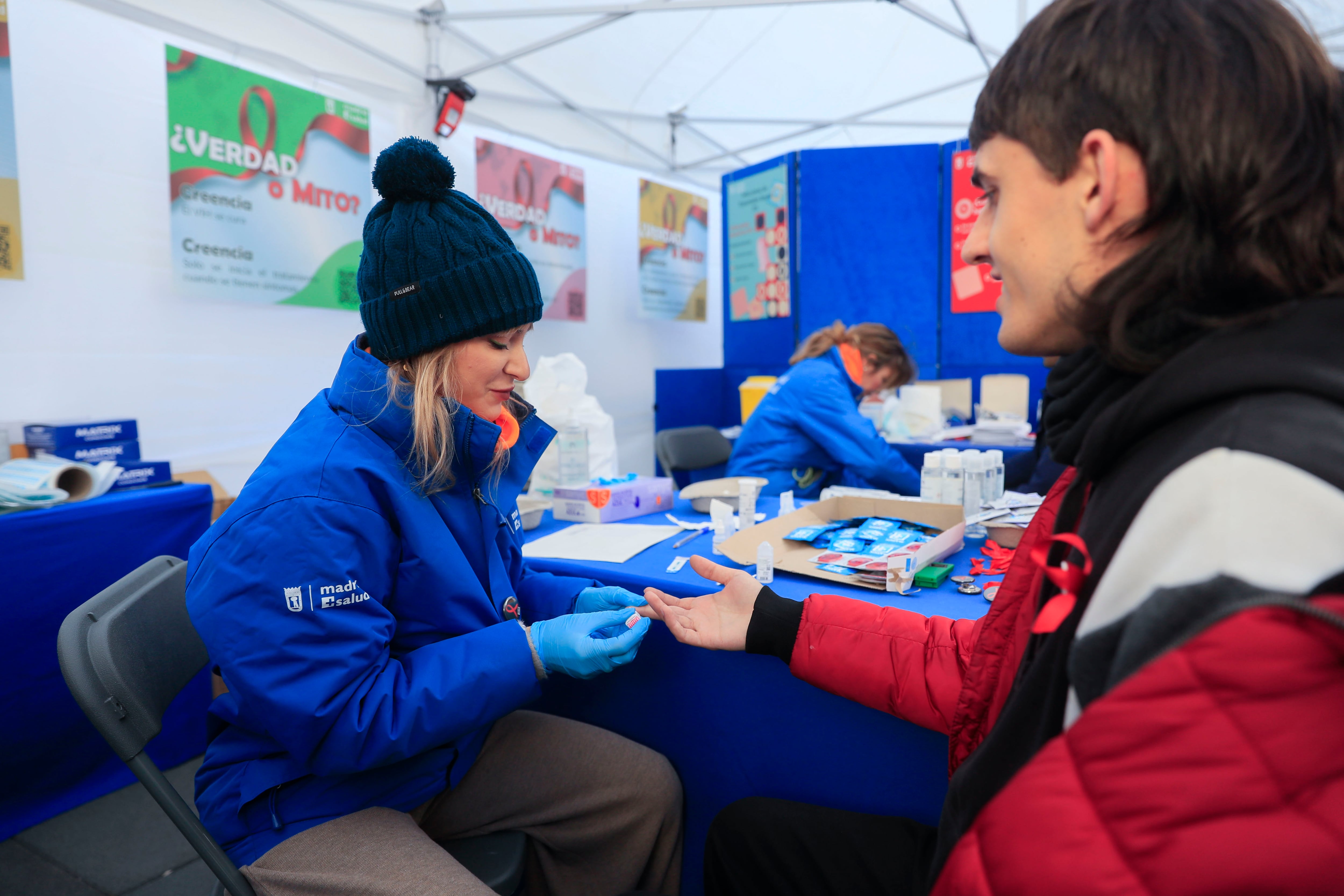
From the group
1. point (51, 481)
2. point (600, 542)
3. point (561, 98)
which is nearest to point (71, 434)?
point (51, 481)

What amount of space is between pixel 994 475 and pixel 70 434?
9.47ft

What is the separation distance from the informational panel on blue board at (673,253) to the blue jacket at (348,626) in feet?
15.2

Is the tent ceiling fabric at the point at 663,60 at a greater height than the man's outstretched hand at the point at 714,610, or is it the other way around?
the tent ceiling fabric at the point at 663,60

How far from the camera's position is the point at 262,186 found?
313cm

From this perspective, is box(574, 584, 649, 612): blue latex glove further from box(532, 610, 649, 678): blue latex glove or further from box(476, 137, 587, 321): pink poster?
box(476, 137, 587, 321): pink poster

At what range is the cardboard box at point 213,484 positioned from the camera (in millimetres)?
2709

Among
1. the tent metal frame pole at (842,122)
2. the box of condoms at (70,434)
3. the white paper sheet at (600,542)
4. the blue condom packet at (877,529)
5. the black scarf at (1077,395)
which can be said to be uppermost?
the tent metal frame pole at (842,122)

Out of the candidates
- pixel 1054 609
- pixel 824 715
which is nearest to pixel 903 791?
pixel 824 715

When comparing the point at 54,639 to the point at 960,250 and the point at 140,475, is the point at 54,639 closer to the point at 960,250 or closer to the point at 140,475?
the point at 140,475

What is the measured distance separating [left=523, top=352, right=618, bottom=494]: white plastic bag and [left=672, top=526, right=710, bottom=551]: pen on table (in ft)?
5.99

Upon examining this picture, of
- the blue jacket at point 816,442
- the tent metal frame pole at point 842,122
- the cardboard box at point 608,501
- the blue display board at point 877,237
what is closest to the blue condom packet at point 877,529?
the cardboard box at point 608,501

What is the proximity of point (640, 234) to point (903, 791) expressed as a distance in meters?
4.97

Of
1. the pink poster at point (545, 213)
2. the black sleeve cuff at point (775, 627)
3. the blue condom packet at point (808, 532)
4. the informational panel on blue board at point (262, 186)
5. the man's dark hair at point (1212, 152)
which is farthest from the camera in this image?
the pink poster at point (545, 213)

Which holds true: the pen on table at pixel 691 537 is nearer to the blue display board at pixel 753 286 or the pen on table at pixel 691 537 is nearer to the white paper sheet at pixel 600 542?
the white paper sheet at pixel 600 542
